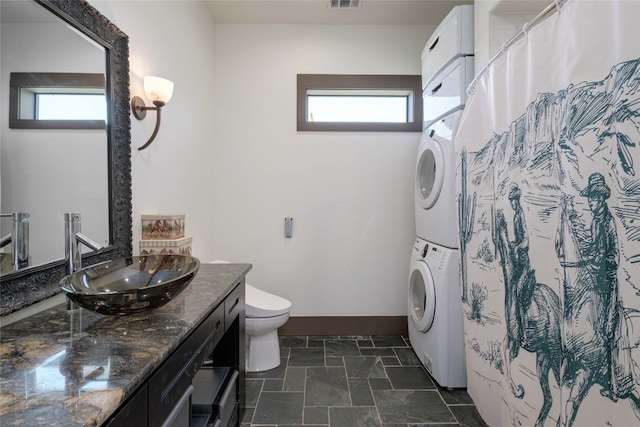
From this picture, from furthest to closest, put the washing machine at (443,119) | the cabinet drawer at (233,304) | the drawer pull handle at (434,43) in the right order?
the drawer pull handle at (434,43)
the washing machine at (443,119)
the cabinet drawer at (233,304)

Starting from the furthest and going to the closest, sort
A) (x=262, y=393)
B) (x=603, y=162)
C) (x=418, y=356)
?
(x=418, y=356), (x=262, y=393), (x=603, y=162)

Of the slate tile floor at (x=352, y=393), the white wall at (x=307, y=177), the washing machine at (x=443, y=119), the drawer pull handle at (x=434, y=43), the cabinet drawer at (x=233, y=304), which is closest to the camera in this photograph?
the cabinet drawer at (x=233, y=304)

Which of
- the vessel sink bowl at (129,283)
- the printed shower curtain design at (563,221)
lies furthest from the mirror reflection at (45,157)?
the printed shower curtain design at (563,221)

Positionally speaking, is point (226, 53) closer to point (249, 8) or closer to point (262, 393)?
point (249, 8)

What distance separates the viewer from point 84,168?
114cm

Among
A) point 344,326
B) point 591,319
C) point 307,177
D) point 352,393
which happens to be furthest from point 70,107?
point 344,326

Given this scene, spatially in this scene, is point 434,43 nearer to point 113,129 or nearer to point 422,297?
point 422,297

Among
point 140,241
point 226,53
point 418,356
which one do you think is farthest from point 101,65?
point 418,356

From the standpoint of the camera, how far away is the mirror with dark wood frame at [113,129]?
1.00 metres

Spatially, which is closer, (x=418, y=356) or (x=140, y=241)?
(x=140, y=241)

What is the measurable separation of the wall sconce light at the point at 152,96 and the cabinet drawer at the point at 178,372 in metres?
1.07

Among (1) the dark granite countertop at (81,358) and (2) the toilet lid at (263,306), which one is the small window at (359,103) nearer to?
(2) the toilet lid at (263,306)

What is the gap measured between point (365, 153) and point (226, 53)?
152 centimetres

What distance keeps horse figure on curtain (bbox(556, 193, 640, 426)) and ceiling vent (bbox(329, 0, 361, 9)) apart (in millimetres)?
2188
